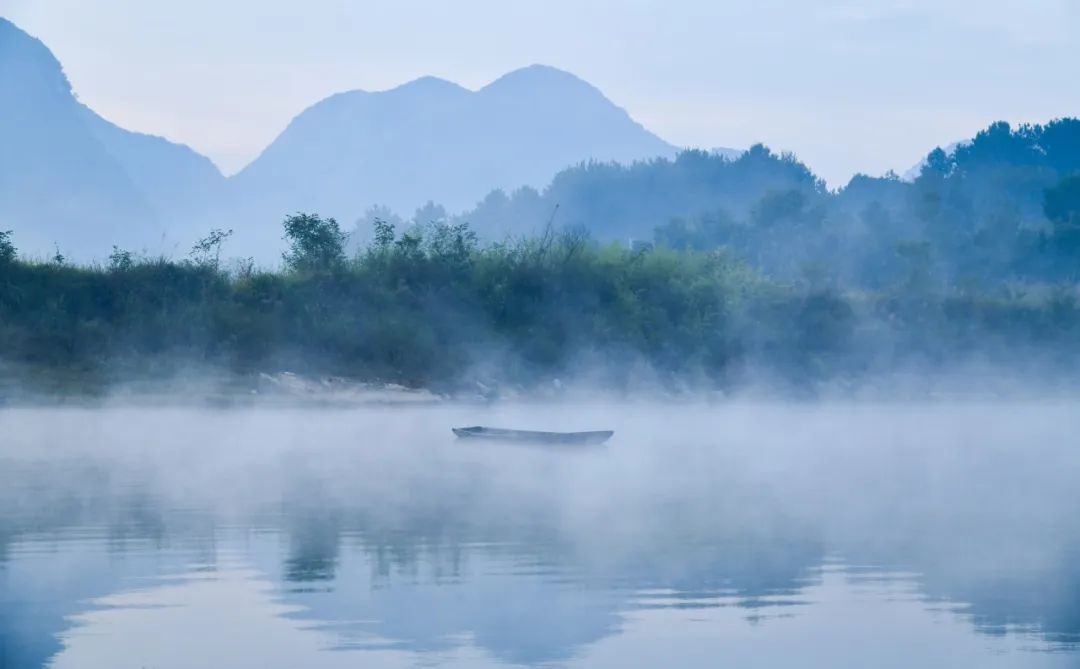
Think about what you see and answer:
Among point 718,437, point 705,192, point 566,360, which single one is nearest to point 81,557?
point 718,437

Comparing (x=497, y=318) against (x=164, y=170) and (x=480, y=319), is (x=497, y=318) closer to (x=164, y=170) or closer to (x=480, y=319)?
(x=480, y=319)

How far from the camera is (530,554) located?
15.2 m

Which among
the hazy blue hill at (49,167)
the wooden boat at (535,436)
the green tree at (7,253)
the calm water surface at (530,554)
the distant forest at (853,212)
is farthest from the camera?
the hazy blue hill at (49,167)

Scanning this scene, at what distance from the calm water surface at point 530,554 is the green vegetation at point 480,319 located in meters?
9.84

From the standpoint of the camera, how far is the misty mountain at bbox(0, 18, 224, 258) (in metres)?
115

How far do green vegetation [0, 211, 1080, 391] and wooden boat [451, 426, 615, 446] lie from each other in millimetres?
11931

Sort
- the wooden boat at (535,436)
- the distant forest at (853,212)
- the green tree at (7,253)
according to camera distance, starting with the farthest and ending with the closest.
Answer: the distant forest at (853,212) < the green tree at (7,253) < the wooden boat at (535,436)

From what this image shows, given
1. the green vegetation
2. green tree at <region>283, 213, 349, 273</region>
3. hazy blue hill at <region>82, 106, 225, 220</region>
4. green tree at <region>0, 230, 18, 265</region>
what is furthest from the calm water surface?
hazy blue hill at <region>82, 106, 225, 220</region>

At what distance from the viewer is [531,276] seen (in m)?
46.0

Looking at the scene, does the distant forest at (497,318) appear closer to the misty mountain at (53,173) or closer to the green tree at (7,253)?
the green tree at (7,253)

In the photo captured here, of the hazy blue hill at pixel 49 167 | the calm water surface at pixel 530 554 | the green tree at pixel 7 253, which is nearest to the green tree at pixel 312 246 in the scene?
the green tree at pixel 7 253

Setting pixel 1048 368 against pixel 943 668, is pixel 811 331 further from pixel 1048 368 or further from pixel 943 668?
pixel 943 668

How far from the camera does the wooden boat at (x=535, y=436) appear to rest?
27312 millimetres

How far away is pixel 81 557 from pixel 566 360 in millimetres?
30006
